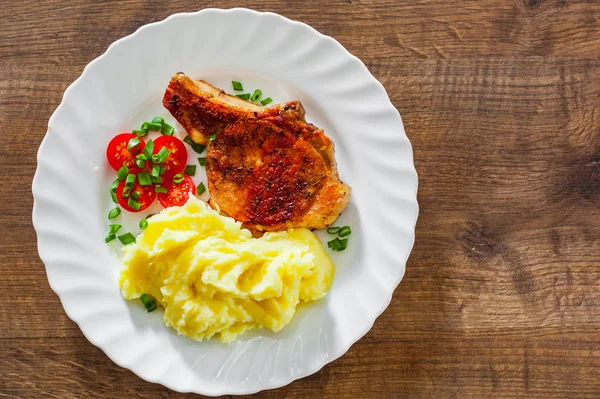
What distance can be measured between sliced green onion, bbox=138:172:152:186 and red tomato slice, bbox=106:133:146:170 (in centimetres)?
9

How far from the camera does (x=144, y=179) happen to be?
4.12 m

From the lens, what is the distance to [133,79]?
4.15 metres

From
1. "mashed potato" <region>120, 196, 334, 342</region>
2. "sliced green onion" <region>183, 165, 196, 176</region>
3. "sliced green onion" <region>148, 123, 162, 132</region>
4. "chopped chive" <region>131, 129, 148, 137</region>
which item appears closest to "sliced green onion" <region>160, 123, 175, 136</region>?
"sliced green onion" <region>148, 123, 162, 132</region>

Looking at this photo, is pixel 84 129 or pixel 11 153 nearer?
pixel 84 129

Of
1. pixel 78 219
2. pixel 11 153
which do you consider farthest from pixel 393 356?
pixel 11 153

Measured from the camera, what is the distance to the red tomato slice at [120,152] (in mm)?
4137

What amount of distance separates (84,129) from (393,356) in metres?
3.16

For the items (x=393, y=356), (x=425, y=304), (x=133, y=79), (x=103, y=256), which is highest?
(x=133, y=79)

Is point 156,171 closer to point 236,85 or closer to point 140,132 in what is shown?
point 140,132

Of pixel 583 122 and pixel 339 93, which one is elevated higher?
pixel 339 93

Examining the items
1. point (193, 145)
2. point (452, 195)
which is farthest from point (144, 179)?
point (452, 195)

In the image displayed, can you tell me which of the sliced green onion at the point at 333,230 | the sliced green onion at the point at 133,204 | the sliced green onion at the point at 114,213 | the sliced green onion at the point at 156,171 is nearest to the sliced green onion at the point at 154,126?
the sliced green onion at the point at 156,171

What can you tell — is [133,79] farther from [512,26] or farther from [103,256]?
[512,26]

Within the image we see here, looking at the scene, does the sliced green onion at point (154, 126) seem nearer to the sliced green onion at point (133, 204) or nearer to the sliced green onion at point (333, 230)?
the sliced green onion at point (133, 204)
